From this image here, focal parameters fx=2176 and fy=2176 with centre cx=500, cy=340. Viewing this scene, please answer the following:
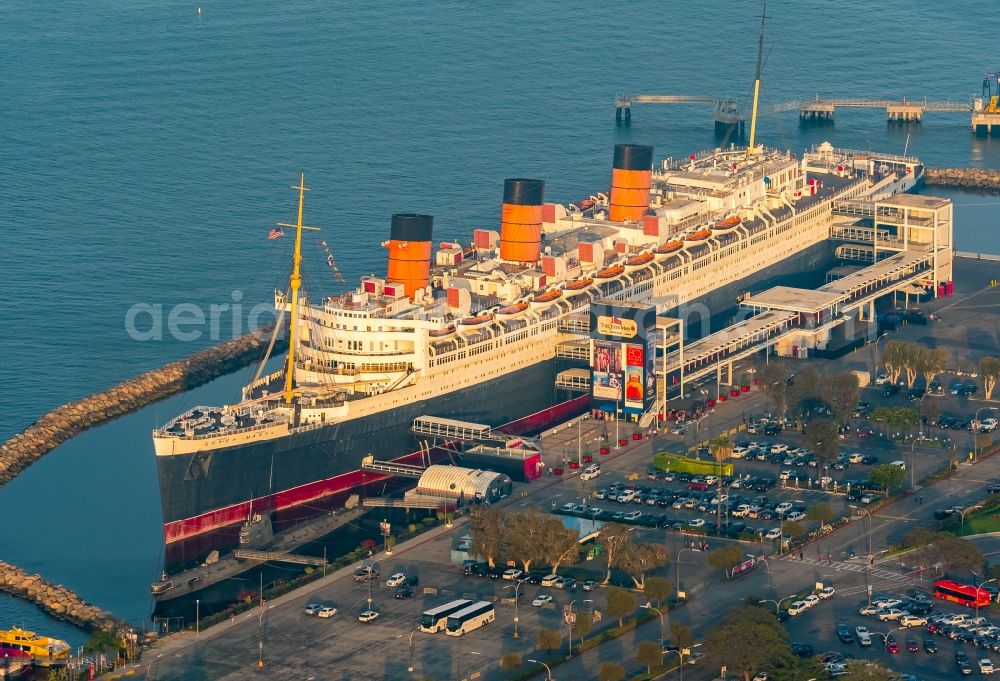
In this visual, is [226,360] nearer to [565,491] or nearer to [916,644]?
[565,491]

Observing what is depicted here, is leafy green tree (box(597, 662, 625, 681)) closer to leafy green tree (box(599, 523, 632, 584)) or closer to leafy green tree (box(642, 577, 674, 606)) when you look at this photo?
leafy green tree (box(642, 577, 674, 606))

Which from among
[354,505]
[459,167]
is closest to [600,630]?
[354,505]

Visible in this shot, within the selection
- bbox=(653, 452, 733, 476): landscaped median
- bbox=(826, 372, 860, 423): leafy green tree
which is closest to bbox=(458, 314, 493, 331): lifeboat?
bbox=(653, 452, 733, 476): landscaped median

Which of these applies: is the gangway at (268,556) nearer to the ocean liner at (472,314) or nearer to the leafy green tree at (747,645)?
the ocean liner at (472,314)

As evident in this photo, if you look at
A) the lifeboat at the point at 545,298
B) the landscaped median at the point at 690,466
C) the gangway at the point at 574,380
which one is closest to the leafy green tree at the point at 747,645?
the landscaped median at the point at 690,466

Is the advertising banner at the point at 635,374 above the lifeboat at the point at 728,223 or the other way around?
the other way around

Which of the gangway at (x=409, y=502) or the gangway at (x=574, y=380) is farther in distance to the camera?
the gangway at (x=574, y=380)
